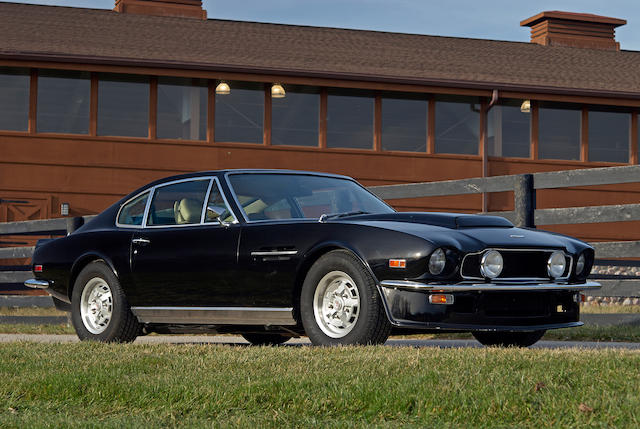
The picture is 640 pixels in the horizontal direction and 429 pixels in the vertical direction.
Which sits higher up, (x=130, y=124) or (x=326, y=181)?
(x=130, y=124)

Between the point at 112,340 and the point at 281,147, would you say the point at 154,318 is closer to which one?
the point at 112,340

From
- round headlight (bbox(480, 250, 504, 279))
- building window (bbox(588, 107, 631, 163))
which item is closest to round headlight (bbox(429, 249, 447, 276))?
round headlight (bbox(480, 250, 504, 279))

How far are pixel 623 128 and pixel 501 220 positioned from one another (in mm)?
16601

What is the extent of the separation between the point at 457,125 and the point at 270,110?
417 cm

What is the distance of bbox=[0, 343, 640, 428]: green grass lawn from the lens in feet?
14.5

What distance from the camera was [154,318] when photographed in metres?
8.04

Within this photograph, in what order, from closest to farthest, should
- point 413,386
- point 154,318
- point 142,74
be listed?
1. point 413,386
2. point 154,318
3. point 142,74

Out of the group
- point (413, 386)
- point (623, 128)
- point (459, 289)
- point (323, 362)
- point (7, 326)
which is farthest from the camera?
Answer: point (623, 128)

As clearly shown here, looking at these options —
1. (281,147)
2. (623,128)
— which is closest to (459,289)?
(281,147)

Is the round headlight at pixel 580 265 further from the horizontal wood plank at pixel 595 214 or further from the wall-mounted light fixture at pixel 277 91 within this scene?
the wall-mounted light fixture at pixel 277 91

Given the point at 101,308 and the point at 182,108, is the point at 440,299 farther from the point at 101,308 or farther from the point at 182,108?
the point at 182,108

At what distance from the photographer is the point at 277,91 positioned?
20625 mm

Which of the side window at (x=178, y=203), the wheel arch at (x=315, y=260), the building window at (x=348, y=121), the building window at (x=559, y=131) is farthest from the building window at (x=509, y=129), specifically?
the wheel arch at (x=315, y=260)

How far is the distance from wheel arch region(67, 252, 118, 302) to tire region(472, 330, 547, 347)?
304 centimetres
